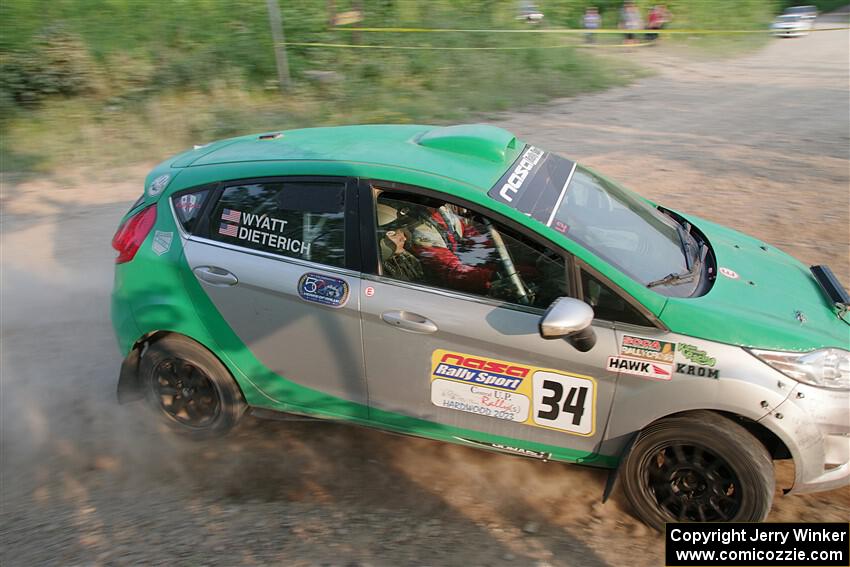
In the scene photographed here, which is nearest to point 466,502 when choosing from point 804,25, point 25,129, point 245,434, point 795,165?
point 245,434

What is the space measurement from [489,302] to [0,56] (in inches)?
439

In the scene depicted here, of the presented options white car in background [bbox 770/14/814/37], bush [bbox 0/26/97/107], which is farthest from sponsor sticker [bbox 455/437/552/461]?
white car in background [bbox 770/14/814/37]

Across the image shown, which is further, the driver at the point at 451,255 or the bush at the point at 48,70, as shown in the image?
the bush at the point at 48,70

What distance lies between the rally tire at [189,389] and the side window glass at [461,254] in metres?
1.26

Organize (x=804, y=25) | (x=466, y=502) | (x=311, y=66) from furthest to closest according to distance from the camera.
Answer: (x=804, y=25), (x=311, y=66), (x=466, y=502)

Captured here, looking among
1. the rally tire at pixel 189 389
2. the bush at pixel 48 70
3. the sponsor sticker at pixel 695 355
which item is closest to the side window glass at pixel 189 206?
the rally tire at pixel 189 389

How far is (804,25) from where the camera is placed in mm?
23156

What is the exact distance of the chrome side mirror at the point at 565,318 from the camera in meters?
3.28

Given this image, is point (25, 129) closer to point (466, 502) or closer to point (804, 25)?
point (466, 502)

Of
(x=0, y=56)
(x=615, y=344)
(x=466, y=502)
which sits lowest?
(x=466, y=502)

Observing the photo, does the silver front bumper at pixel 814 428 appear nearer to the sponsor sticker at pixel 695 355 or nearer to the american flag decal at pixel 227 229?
the sponsor sticker at pixel 695 355

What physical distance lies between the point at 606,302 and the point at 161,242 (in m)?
2.52

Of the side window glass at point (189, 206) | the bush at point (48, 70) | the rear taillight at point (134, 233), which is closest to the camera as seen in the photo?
the side window glass at point (189, 206)

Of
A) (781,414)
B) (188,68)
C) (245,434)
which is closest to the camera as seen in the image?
(781,414)
